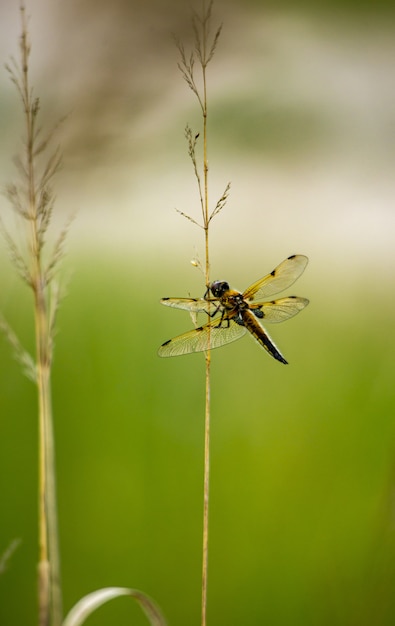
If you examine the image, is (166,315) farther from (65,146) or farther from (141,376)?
(65,146)

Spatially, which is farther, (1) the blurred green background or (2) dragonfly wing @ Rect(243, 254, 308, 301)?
(1) the blurred green background

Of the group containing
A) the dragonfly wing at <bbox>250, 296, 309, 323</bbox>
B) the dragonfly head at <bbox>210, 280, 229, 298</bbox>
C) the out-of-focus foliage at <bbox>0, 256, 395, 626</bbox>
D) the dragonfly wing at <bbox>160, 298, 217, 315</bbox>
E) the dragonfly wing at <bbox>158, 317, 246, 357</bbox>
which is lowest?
the out-of-focus foliage at <bbox>0, 256, 395, 626</bbox>

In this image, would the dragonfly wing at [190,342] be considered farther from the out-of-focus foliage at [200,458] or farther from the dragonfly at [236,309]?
the out-of-focus foliage at [200,458]

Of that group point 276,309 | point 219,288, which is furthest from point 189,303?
point 276,309

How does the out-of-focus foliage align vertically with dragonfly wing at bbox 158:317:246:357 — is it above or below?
below

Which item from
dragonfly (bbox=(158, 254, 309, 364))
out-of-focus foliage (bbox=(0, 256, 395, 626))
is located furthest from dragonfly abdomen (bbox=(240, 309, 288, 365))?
out-of-focus foliage (bbox=(0, 256, 395, 626))

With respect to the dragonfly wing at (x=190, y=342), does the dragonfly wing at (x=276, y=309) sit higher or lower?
higher

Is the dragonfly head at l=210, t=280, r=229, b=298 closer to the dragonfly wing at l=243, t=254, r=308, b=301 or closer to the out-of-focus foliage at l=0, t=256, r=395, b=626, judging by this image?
Answer: the dragonfly wing at l=243, t=254, r=308, b=301

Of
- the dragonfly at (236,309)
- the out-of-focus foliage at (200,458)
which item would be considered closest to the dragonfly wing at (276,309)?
the dragonfly at (236,309)
